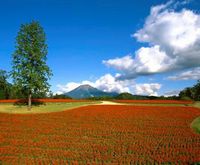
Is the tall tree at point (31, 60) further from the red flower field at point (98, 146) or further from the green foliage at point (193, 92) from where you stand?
the green foliage at point (193, 92)

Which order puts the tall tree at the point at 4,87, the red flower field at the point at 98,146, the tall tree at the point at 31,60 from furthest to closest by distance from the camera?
1. the tall tree at the point at 4,87
2. the tall tree at the point at 31,60
3. the red flower field at the point at 98,146

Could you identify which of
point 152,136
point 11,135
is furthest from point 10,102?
point 152,136

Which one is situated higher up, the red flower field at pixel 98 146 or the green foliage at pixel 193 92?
the green foliage at pixel 193 92

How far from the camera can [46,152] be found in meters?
14.6

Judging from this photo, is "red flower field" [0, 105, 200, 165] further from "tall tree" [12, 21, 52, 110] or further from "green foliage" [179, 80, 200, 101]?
"green foliage" [179, 80, 200, 101]

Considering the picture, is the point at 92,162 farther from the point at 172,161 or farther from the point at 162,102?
the point at 162,102

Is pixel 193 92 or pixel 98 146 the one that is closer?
pixel 98 146

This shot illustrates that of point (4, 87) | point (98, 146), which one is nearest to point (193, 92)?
point (4, 87)

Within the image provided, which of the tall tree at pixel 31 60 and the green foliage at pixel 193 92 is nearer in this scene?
the tall tree at pixel 31 60

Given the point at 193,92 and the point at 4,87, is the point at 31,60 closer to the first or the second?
the point at 4,87

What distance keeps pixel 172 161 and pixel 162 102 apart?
167ft

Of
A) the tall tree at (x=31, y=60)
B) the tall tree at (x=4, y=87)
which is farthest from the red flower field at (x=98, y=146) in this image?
the tall tree at (x=4, y=87)

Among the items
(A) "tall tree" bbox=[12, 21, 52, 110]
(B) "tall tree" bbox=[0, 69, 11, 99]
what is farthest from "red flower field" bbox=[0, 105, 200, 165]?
(B) "tall tree" bbox=[0, 69, 11, 99]

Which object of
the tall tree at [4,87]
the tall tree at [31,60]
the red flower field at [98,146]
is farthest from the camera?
the tall tree at [4,87]
